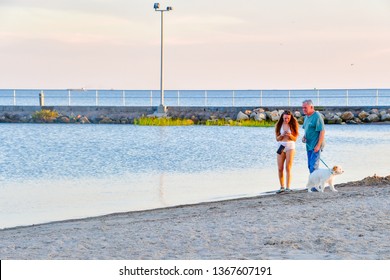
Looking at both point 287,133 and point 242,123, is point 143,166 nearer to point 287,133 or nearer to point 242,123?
point 287,133

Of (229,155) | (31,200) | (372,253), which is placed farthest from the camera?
(229,155)

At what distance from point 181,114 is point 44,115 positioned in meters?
8.84

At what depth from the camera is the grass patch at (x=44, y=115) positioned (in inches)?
2137

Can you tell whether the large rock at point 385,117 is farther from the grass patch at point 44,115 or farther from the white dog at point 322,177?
the white dog at point 322,177

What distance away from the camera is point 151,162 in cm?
2695

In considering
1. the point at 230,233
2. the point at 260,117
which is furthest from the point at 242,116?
the point at 230,233

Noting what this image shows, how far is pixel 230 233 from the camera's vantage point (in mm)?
11320

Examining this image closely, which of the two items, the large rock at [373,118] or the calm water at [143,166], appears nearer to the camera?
the calm water at [143,166]

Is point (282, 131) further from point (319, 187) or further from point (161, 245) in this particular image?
point (161, 245)

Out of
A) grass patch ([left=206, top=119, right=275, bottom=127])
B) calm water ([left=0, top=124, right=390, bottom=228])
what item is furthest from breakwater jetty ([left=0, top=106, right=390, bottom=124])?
calm water ([left=0, top=124, right=390, bottom=228])

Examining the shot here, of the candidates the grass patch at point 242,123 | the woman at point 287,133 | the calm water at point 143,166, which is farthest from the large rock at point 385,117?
the woman at point 287,133

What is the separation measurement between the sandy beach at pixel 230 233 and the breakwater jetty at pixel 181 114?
35.1 meters

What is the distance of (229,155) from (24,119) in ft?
95.1
